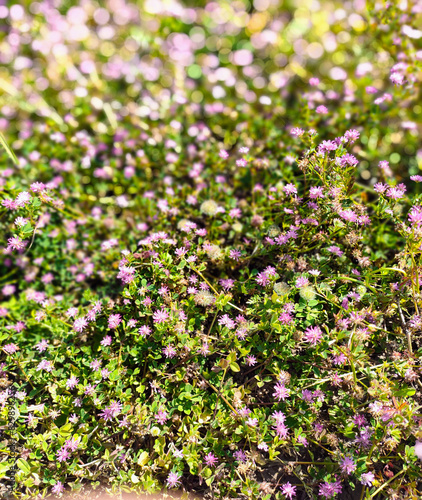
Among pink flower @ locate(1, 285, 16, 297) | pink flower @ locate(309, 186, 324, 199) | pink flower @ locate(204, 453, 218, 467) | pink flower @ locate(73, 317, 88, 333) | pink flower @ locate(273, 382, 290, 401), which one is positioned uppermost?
pink flower @ locate(309, 186, 324, 199)

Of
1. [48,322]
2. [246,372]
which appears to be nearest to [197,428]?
[246,372]

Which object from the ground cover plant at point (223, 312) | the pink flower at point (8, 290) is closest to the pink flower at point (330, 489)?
the ground cover plant at point (223, 312)

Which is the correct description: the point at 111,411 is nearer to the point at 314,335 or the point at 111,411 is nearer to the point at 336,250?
the point at 314,335

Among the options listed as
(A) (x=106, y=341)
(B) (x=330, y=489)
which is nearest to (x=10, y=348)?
(A) (x=106, y=341)

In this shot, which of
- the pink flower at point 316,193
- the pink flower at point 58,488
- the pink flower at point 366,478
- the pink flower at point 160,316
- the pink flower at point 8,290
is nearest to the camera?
the pink flower at point 366,478

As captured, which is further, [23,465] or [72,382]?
[72,382]

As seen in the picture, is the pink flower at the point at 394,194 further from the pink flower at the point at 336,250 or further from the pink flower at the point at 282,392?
the pink flower at the point at 282,392

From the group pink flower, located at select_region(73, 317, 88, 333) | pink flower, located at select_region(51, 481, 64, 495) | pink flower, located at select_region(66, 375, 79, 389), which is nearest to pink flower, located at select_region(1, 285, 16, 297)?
pink flower, located at select_region(73, 317, 88, 333)

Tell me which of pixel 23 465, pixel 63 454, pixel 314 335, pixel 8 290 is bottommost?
pixel 8 290

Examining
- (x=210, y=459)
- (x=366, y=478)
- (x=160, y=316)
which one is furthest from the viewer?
(x=160, y=316)

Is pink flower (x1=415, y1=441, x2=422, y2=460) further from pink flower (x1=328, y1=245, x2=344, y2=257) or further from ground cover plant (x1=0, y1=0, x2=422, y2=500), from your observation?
pink flower (x1=328, y1=245, x2=344, y2=257)
